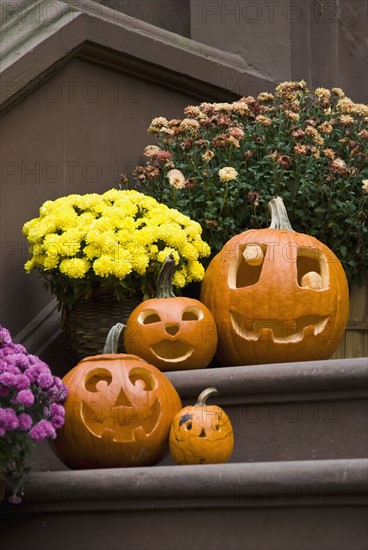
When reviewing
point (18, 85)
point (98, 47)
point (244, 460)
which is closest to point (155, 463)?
point (244, 460)

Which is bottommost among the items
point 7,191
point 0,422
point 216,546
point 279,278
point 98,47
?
point 216,546

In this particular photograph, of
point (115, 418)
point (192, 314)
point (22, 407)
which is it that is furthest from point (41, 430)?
point (192, 314)

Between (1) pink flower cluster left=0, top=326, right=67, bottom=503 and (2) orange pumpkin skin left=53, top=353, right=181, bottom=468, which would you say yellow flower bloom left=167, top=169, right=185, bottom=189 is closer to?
(2) orange pumpkin skin left=53, top=353, right=181, bottom=468

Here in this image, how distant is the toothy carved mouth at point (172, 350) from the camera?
3977 mm

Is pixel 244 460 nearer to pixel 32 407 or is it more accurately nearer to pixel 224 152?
pixel 32 407

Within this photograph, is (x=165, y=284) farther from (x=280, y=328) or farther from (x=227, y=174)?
(x=227, y=174)

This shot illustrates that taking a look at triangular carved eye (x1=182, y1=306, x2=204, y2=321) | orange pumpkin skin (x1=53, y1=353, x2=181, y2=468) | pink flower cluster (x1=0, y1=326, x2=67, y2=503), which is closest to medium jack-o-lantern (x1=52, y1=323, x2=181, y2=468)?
orange pumpkin skin (x1=53, y1=353, x2=181, y2=468)

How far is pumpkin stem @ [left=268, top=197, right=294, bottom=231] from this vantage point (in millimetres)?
4223

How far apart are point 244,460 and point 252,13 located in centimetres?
283

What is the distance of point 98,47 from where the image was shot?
497cm

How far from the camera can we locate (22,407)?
10.7ft

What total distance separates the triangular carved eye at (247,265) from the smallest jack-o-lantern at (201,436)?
76 centimetres

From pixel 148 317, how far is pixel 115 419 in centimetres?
62

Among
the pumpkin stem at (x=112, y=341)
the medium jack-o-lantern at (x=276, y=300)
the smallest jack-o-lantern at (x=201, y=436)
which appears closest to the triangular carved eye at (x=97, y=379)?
the pumpkin stem at (x=112, y=341)
